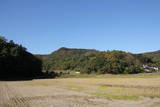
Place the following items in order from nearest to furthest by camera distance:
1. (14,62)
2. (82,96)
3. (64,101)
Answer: (64,101), (82,96), (14,62)

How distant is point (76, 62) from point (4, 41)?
6157cm

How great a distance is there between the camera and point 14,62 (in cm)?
6116

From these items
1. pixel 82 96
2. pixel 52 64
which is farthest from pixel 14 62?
pixel 52 64

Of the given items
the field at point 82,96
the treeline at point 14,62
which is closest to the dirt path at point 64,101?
the field at point 82,96

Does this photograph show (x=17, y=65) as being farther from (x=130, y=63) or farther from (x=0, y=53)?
(x=130, y=63)

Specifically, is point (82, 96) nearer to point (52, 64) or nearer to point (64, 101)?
point (64, 101)

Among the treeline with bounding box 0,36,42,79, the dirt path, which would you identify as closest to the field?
the dirt path

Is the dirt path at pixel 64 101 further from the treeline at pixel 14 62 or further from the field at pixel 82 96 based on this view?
the treeline at pixel 14 62

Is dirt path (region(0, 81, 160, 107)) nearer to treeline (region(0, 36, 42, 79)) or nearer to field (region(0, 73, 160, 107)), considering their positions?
field (region(0, 73, 160, 107))

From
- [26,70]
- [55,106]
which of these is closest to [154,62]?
[26,70]

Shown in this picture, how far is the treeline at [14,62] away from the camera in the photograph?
2227 inches

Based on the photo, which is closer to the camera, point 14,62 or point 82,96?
point 82,96

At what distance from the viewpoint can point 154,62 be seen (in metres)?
130

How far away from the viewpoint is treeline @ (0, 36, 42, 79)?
2227 inches
